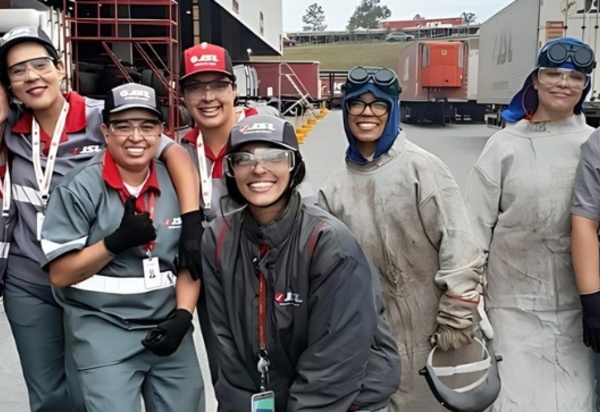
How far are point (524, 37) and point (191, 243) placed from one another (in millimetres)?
17790

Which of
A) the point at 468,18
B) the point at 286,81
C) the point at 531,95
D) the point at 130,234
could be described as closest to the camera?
the point at 130,234

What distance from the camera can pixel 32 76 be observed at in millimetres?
3066

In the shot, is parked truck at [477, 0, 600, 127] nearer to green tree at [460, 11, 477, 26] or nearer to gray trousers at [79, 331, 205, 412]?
gray trousers at [79, 331, 205, 412]

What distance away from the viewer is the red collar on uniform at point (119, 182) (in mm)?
2793

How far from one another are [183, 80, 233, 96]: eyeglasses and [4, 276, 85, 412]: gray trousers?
1083 mm

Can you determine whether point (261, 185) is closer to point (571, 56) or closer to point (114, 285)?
point (114, 285)

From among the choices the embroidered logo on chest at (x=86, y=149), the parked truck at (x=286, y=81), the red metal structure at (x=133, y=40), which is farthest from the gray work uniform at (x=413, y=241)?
the parked truck at (x=286, y=81)

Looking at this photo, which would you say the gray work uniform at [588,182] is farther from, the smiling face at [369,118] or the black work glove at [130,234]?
the black work glove at [130,234]

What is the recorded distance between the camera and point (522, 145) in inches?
123

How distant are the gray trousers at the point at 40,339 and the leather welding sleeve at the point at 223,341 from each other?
3.46 feet

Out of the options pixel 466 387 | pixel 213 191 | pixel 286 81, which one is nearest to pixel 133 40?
pixel 213 191

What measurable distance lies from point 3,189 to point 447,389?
207cm

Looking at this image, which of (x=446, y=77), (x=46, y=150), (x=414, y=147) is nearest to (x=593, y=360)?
(x=414, y=147)

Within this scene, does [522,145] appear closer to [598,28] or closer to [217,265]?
[217,265]
